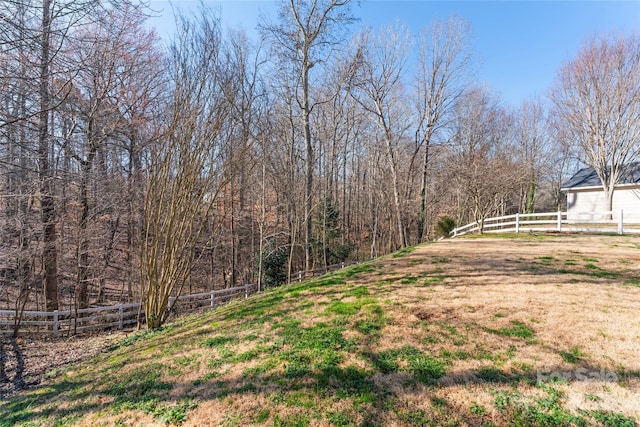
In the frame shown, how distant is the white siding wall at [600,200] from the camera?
672 inches

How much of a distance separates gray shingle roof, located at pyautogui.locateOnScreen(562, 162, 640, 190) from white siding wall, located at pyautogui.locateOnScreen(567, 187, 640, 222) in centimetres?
50

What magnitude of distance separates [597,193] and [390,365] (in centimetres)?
2415

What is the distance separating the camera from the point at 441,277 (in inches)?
234

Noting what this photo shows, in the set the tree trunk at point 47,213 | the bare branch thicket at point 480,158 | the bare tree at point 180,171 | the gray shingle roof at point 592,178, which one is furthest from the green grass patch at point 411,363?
the gray shingle roof at point 592,178

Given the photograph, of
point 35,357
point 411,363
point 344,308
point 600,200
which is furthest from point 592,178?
point 35,357

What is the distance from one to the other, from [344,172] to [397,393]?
Answer: 2146 centimetres

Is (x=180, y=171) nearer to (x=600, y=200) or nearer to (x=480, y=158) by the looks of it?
(x=480, y=158)

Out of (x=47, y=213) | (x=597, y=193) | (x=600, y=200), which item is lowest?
(x=47, y=213)

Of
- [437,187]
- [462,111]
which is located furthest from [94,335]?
[437,187]

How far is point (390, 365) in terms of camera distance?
2924mm

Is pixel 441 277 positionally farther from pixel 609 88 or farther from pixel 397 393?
pixel 609 88

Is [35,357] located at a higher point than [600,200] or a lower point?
lower

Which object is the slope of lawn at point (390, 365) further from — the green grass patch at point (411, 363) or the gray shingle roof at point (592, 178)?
the gray shingle roof at point (592, 178)

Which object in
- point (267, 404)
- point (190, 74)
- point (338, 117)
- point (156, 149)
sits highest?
point (338, 117)
